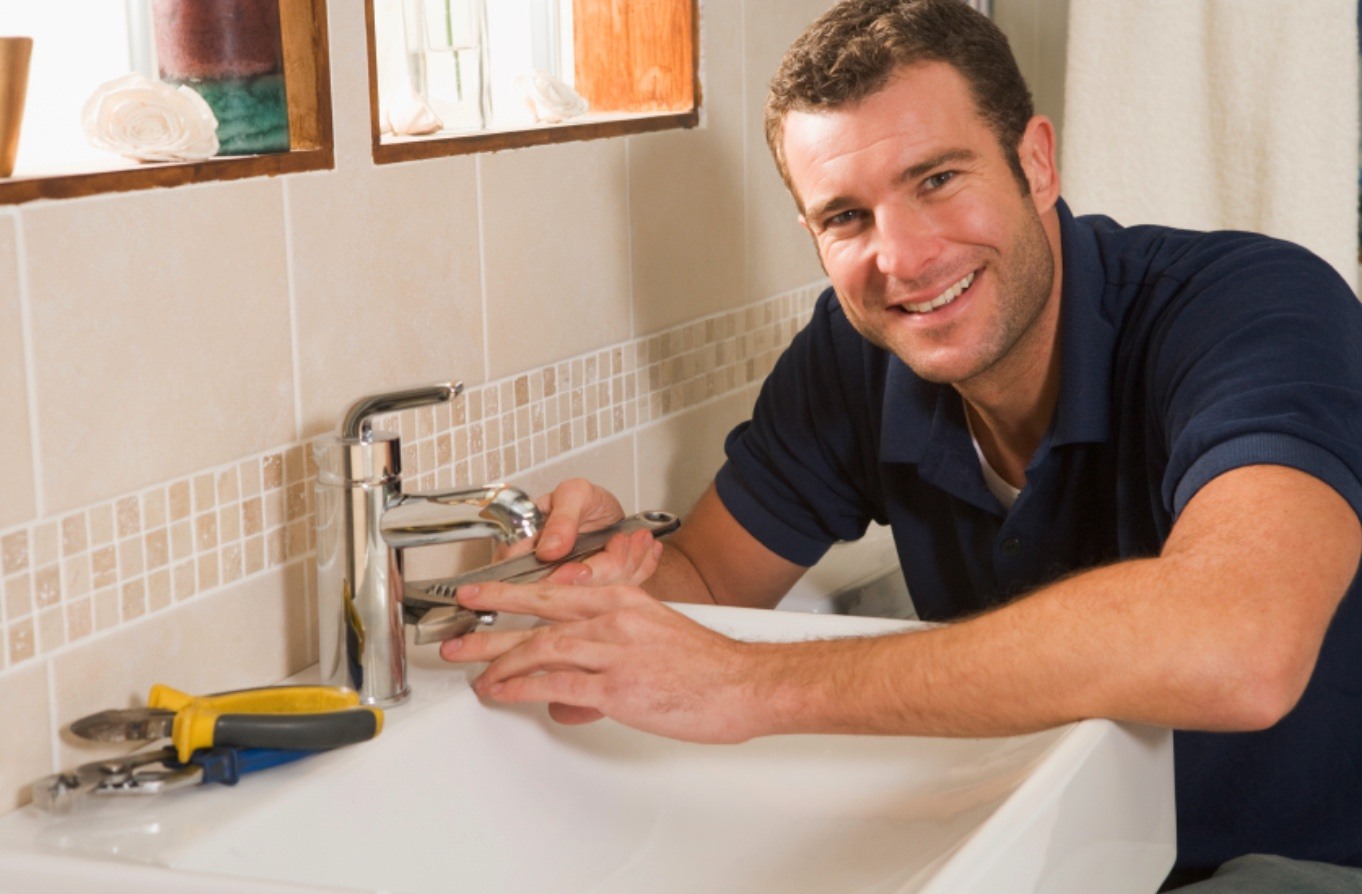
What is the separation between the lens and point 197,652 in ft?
3.40

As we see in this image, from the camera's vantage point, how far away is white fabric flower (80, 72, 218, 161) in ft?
3.17

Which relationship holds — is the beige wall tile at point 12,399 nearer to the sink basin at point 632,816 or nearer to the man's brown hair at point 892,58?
the sink basin at point 632,816

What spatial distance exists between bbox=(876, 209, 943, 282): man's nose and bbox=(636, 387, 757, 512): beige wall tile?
0.33 m

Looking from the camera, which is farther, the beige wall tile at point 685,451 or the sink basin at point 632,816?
the beige wall tile at point 685,451

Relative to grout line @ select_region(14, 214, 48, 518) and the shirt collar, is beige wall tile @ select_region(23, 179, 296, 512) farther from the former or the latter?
the shirt collar

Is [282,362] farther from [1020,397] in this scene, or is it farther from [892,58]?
[1020,397]

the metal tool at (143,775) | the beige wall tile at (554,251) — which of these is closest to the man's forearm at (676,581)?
the beige wall tile at (554,251)

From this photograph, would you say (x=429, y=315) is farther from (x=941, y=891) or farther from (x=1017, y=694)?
(x=941, y=891)

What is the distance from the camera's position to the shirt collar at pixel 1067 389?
1.34 m

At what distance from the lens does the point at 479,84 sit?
1.33m

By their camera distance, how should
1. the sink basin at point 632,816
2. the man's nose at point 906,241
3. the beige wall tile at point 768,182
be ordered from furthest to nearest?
the beige wall tile at point 768,182 → the man's nose at point 906,241 → the sink basin at point 632,816

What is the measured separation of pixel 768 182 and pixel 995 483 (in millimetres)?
452

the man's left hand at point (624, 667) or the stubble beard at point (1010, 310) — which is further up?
the stubble beard at point (1010, 310)

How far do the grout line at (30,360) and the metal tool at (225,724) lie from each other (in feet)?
0.42
